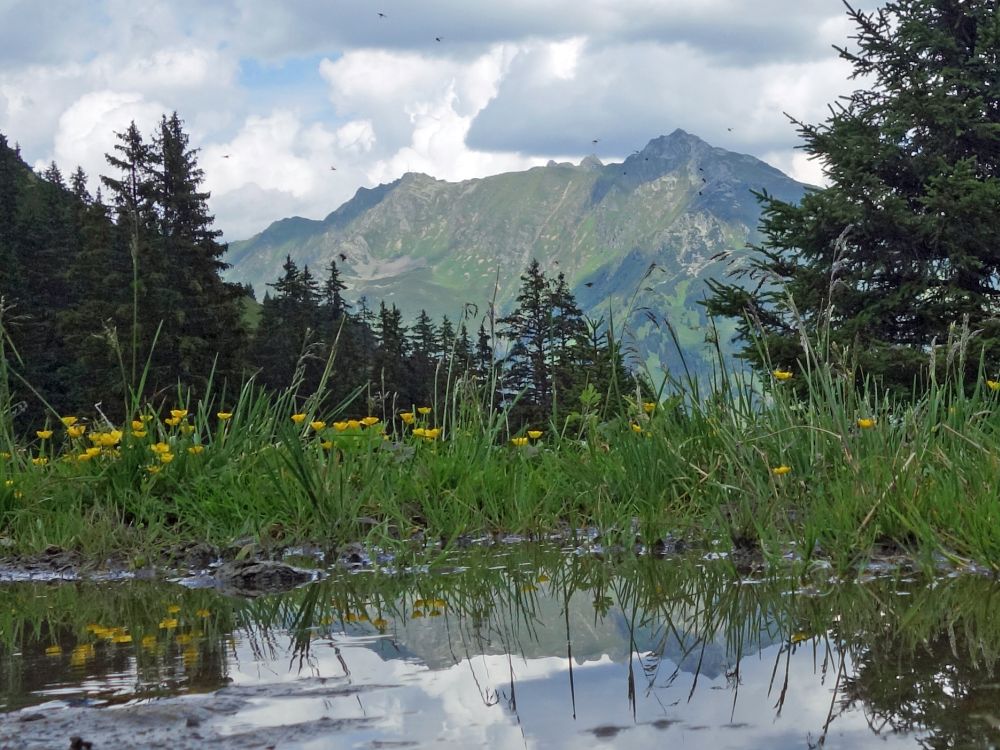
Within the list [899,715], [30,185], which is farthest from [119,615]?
[30,185]

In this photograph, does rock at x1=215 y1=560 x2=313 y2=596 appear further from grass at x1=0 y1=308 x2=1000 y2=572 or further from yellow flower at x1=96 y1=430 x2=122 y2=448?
yellow flower at x1=96 y1=430 x2=122 y2=448

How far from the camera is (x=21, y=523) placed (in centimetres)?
461

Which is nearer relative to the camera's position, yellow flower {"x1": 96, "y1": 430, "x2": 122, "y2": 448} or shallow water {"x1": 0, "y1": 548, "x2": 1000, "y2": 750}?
shallow water {"x1": 0, "y1": 548, "x2": 1000, "y2": 750}

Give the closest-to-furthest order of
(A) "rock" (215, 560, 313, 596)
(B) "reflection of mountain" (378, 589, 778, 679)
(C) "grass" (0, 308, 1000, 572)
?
(B) "reflection of mountain" (378, 589, 778, 679), (A) "rock" (215, 560, 313, 596), (C) "grass" (0, 308, 1000, 572)

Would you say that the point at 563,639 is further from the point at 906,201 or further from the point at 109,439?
the point at 906,201

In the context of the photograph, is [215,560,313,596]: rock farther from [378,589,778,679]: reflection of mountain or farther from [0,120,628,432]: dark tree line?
[0,120,628,432]: dark tree line

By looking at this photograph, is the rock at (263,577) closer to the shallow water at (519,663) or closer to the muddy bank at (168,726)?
the shallow water at (519,663)

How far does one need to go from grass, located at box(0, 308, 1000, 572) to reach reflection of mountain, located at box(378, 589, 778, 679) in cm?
104

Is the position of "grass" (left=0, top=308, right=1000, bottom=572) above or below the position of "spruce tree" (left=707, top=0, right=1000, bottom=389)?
below

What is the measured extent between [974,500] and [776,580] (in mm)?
842

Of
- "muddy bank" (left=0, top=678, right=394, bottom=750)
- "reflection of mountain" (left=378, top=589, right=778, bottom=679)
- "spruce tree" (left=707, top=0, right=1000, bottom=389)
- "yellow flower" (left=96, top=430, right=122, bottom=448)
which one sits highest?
"spruce tree" (left=707, top=0, right=1000, bottom=389)

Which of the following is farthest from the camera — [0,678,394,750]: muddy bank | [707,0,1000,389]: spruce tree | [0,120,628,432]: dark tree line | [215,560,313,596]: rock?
[0,120,628,432]: dark tree line

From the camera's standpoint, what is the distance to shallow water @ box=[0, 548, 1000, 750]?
5.79ft

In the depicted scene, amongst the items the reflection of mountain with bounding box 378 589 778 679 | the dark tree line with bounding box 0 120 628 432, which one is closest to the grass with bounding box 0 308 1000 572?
the reflection of mountain with bounding box 378 589 778 679
